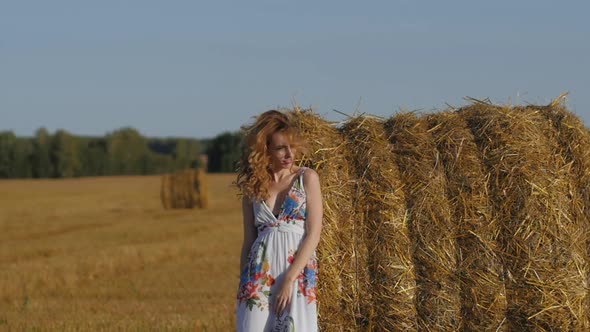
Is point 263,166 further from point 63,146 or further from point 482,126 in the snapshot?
point 63,146

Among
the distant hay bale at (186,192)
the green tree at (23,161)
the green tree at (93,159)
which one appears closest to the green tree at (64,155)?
the green tree at (93,159)

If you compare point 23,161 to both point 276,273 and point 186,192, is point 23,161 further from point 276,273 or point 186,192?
point 276,273

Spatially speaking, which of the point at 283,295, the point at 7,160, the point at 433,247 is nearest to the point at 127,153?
the point at 7,160

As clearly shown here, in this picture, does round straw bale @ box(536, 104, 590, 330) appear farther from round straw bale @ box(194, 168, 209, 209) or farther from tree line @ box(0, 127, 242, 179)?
tree line @ box(0, 127, 242, 179)

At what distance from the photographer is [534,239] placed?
706cm

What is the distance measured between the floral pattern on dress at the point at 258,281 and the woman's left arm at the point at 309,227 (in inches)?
6.4

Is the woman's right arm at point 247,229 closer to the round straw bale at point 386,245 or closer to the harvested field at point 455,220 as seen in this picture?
the harvested field at point 455,220

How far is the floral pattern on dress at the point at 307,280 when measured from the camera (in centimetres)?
615

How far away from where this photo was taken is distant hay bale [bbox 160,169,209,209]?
32.1 metres

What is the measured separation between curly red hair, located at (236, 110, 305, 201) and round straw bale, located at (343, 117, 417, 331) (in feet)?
3.71

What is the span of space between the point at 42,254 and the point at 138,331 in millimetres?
9562

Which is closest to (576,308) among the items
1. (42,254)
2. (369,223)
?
(369,223)

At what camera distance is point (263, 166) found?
20.1 ft

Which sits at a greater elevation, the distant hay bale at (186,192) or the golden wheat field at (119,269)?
the distant hay bale at (186,192)
